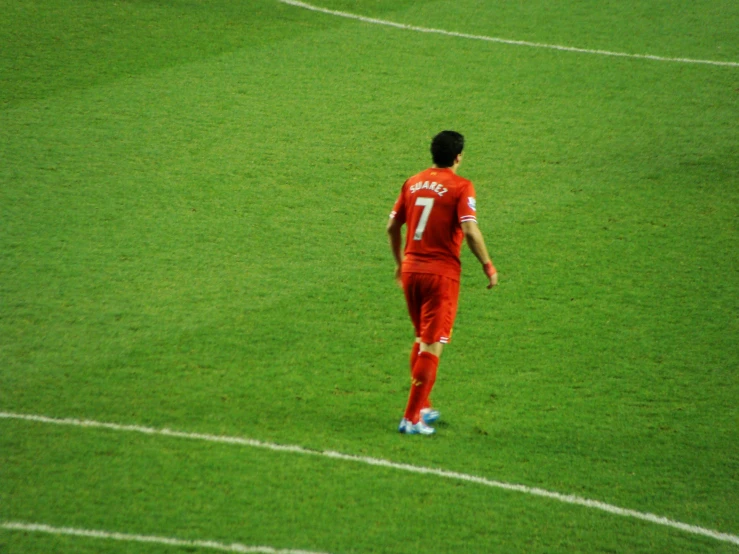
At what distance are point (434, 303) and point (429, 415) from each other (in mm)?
744

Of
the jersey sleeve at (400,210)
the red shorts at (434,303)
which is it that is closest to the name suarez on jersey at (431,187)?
the jersey sleeve at (400,210)

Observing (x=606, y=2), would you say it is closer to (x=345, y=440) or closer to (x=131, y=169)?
(x=131, y=169)

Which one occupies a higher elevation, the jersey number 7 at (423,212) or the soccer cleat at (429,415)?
the jersey number 7 at (423,212)

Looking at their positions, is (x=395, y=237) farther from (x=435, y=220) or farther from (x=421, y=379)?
(x=421, y=379)

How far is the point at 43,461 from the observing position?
495cm

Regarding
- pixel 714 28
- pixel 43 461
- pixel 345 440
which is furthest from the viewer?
pixel 714 28

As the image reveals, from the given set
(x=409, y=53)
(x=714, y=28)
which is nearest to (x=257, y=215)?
(x=409, y=53)

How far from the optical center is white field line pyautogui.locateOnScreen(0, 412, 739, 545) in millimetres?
4734

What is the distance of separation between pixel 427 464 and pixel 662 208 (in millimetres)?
4816

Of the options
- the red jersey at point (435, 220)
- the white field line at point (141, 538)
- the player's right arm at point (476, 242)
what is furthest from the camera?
the red jersey at point (435, 220)

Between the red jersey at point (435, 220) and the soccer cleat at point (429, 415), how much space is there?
86 centimetres

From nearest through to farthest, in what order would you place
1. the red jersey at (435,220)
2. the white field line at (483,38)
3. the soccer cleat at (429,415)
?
the red jersey at (435,220)
the soccer cleat at (429,415)
the white field line at (483,38)

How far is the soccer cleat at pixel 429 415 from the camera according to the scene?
5.57 m

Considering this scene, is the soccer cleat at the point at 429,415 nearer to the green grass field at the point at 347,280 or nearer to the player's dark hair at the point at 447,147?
the green grass field at the point at 347,280
